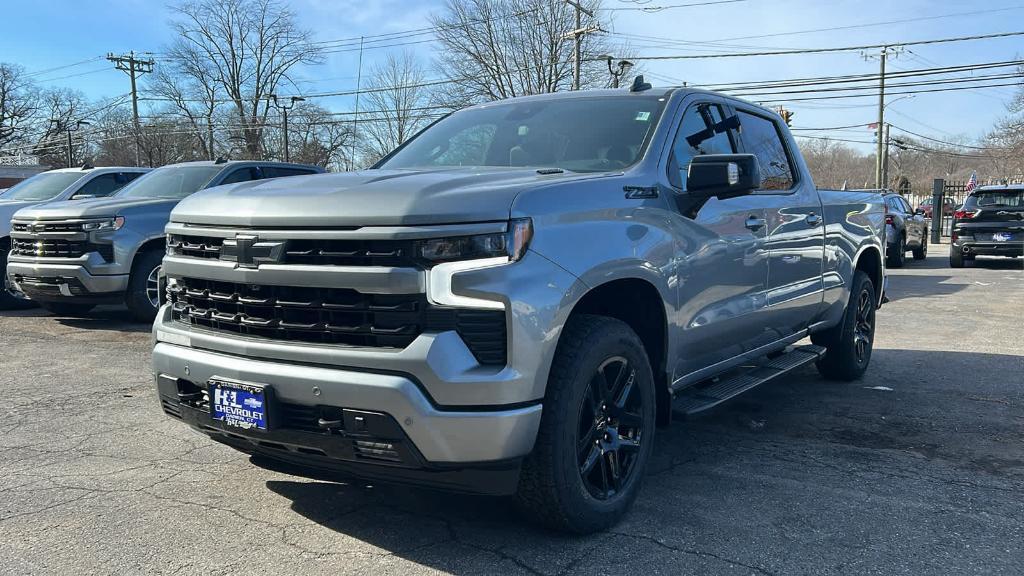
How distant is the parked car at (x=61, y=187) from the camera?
33.6ft

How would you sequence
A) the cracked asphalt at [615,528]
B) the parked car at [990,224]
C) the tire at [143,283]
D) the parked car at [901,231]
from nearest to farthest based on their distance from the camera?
1. the cracked asphalt at [615,528]
2. the tire at [143,283]
3. the parked car at [990,224]
4. the parked car at [901,231]

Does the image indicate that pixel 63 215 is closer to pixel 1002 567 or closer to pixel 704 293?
pixel 704 293

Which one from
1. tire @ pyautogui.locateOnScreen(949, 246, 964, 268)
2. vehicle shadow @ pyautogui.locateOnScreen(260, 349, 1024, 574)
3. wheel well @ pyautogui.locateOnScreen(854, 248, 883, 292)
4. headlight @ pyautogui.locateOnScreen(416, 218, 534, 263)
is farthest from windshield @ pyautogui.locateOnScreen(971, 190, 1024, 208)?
headlight @ pyautogui.locateOnScreen(416, 218, 534, 263)

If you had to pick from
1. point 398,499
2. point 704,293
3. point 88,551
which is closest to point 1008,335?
point 704,293

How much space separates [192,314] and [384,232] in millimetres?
1094

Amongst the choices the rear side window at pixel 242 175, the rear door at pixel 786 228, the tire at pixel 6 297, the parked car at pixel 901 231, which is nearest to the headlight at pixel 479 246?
the rear door at pixel 786 228

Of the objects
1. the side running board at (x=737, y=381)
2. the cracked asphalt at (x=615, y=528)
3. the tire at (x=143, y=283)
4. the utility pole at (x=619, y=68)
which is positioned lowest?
the cracked asphalt at (x=615, y=528)

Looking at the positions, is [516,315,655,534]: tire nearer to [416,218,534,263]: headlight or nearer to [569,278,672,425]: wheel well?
[569,278,672,425]: wheel well

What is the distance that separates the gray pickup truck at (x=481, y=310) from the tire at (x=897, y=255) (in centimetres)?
1527

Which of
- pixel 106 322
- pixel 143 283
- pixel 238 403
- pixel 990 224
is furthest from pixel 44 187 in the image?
pixel 990 224

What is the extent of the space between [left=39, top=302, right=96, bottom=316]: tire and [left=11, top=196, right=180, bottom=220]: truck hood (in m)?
1.05

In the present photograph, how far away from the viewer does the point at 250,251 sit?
299 cm

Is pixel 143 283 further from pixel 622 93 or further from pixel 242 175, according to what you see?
pixel 622 93

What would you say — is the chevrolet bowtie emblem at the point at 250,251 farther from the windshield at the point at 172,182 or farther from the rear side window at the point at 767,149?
the windshield at the point at 172,182
